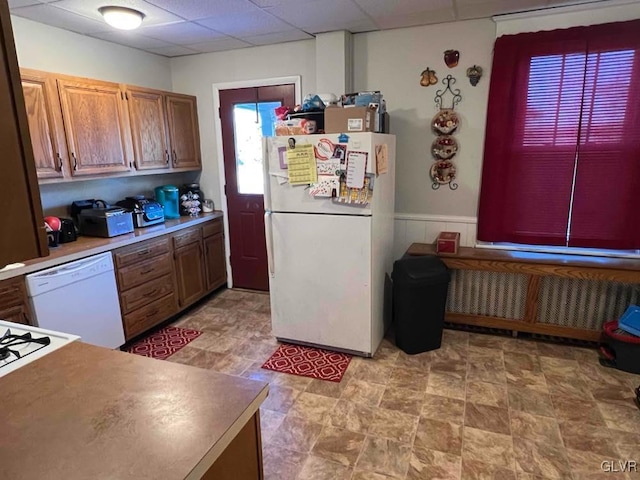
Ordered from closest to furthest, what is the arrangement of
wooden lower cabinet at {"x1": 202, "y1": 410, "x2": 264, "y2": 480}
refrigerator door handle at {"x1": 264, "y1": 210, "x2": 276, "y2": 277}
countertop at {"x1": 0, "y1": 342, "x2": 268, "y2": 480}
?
countertop at {"x1": 0, "y1": 342, "x2": 268, "y2": 480}, wooden lower cabinet at {"x1": 202, "y1": 410, "x2": 264, "y2": 480}, refrigerator door handle at {"x1": 264, "y1": 210, "x2": 276, "y2": 277}

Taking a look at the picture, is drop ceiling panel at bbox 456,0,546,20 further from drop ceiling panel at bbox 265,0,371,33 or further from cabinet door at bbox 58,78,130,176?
cabinet door at bbox 58,78,130,176

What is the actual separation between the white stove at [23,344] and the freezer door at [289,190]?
167cm

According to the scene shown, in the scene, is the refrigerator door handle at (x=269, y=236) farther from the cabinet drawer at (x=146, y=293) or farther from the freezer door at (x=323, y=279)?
the cabinet drawer at (x=146, y=293)

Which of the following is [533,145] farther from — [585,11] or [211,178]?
[211,178]

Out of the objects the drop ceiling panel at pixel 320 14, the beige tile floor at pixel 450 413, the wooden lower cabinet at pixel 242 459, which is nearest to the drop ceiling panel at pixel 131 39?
the drop ceiling panel at pixel 320 14

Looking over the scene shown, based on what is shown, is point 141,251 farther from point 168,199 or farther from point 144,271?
point 168,199

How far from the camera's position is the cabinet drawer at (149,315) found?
3.10 m

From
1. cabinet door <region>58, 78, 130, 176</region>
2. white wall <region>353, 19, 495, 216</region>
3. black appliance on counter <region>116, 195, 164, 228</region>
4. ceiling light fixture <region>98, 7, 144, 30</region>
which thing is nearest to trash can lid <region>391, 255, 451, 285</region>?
white wall <region>353, 19, 495, 216</region>

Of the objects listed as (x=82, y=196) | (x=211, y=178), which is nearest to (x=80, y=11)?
(x=82, y=196)

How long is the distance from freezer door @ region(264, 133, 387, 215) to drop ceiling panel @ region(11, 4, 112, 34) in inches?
61.9

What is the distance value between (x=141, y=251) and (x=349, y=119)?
1.93 m

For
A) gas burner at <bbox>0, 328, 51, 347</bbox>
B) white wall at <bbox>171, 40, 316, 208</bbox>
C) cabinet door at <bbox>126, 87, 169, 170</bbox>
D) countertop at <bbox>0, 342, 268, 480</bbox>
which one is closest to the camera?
countertop at <bbox>0, 342, 268, 480</bbox>

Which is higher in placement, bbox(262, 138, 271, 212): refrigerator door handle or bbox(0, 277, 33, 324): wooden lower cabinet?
bbox(262, 138, 271, 212): refrigerator door handle

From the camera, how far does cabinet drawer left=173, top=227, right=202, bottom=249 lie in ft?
11.6
